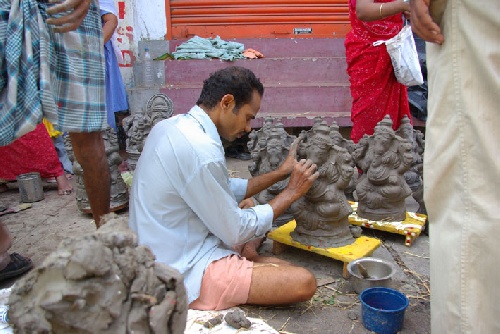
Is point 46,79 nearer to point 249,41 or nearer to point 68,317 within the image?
point 68,317

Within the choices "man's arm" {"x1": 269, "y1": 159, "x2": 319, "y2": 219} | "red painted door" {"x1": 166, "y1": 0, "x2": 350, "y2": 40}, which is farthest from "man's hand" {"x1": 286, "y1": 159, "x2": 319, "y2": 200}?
"red painted door" {"x1": 166, "y1": 0, "x2": 350, "y2": 40}

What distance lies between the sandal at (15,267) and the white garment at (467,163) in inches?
98.2

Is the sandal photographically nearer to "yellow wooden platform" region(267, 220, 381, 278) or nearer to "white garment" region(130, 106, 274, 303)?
"white garment" region(130, 106, 274, 303)

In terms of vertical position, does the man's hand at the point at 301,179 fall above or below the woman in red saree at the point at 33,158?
above

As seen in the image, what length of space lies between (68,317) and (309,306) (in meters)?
1.84

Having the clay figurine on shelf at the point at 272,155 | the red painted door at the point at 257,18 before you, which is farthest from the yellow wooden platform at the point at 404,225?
the red painted door at the point at 257,18

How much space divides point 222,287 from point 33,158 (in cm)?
Result: 362

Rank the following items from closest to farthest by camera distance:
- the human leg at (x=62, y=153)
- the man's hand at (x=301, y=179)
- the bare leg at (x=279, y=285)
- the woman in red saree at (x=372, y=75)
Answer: the bare leg at (x=279, y=285) → the man's hand at (x=301, y=179) → the woman in red saree at (x=372, y=75) → the human leg at (x=62, y=153)

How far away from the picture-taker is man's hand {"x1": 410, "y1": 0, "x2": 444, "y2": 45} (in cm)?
165

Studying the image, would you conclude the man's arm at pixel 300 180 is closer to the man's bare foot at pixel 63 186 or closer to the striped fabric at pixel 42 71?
the striped fabric at pixel 42 71

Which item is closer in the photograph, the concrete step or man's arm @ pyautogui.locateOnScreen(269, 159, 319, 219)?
man's arm @ pyautogui.locateOnScreen(269, 159, 319, 219)

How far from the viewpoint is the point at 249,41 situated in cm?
716

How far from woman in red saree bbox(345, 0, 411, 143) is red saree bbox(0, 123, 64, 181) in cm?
338

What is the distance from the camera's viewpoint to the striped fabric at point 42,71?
236 cm
